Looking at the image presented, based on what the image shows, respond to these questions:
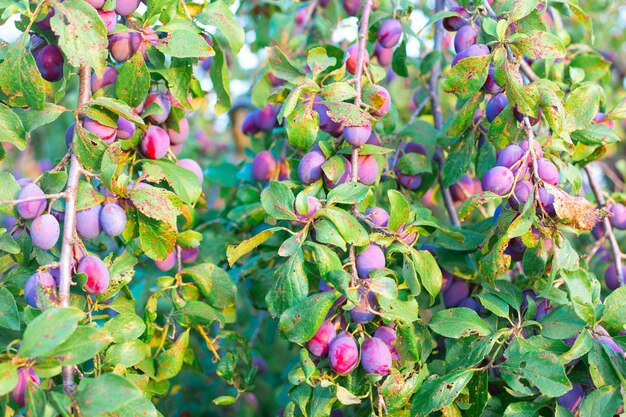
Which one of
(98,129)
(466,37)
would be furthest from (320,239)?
(466,37)

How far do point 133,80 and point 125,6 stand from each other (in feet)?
0.39

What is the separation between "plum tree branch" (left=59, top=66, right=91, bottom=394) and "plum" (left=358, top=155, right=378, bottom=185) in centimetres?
46

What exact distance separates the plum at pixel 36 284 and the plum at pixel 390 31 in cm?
84

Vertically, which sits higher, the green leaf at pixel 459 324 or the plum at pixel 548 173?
the plum at pixel 548 173

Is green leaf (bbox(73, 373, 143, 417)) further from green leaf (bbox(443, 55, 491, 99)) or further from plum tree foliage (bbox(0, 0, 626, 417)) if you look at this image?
green leaf (bbox(443, 55, 491, 99))

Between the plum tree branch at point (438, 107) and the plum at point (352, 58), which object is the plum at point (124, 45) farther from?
the plum tree branch at point (438, 107)

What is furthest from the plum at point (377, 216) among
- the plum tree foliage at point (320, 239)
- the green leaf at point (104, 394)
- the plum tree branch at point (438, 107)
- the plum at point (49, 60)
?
the plum at point (49, 60)

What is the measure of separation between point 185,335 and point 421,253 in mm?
458

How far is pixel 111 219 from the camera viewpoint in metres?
0.96

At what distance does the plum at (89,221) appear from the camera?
0.97 m

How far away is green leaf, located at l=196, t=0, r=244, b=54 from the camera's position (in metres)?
1.10

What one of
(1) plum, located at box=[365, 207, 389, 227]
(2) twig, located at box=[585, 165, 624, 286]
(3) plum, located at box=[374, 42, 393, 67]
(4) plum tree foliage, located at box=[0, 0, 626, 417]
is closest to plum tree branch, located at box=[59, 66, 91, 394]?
(4) plum tree foliage, located at box=[0, 0, 626, 417]

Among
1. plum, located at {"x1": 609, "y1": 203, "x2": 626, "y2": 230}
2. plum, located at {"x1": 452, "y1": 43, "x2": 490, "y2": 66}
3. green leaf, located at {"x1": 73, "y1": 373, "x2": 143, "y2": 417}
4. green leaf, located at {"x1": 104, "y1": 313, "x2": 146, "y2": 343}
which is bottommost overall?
plum, located at {"x1": 609, "y1": 203, "x2": 626, "y2": 230}

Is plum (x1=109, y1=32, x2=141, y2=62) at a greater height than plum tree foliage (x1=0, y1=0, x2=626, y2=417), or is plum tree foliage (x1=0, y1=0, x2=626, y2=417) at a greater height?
plum (x1=109, y1=32, x2=141, y2=62)
